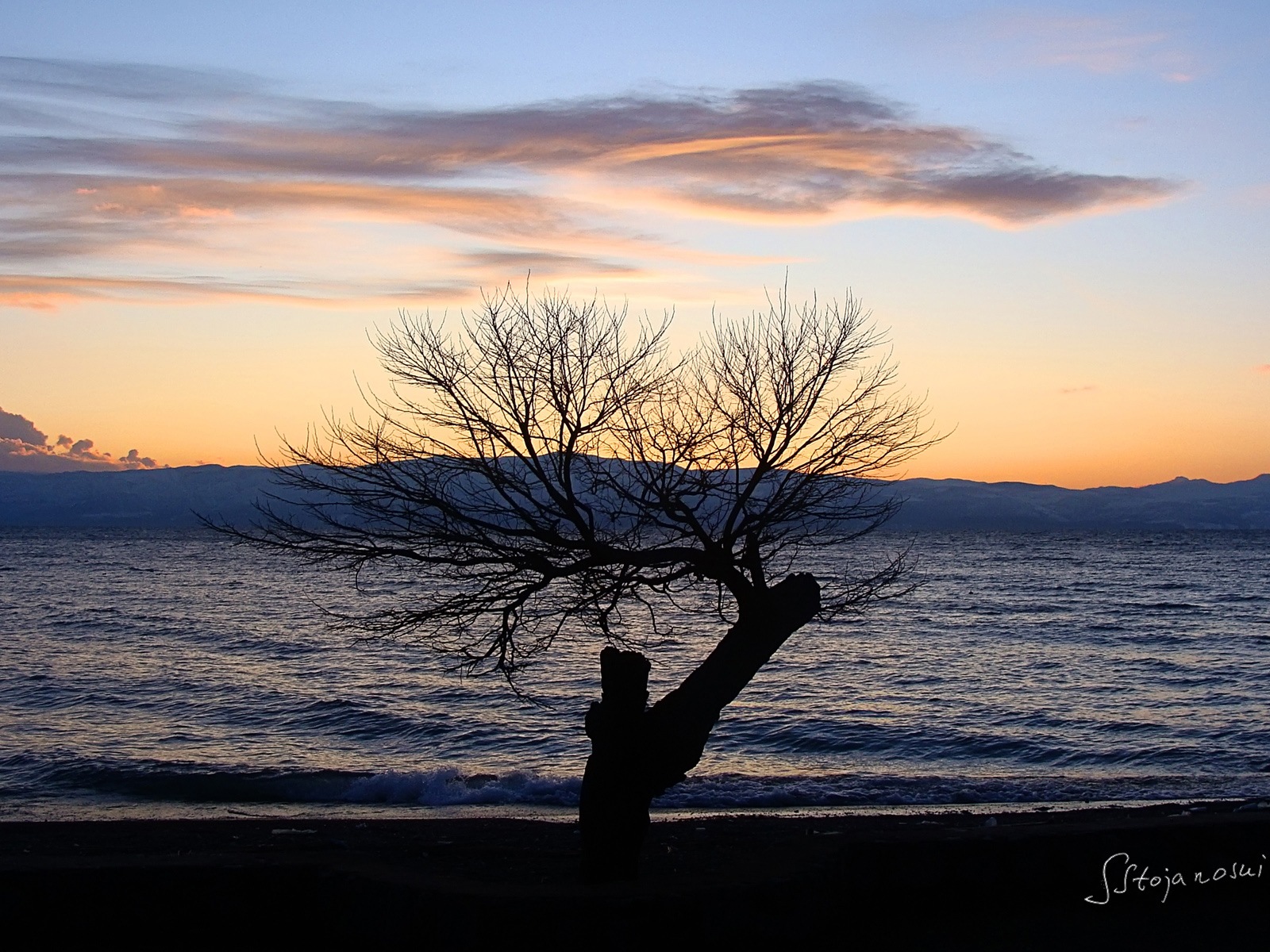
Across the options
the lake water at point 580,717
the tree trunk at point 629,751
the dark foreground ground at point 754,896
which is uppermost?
the tree trunk at point 629,751

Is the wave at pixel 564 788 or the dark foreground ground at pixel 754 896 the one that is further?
the wave at pixel 564 788

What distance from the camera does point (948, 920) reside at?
9.54m

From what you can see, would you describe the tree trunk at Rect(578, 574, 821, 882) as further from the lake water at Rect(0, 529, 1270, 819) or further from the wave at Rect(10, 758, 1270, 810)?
the wave at Rect(10, 758, 1270, 810)

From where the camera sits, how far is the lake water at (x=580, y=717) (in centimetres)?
2028

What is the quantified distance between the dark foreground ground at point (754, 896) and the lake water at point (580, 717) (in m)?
8.74

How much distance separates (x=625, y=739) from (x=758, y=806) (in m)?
10.2

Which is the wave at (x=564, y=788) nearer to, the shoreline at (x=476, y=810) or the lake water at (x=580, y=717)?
the lake water at (x=580, y=717)

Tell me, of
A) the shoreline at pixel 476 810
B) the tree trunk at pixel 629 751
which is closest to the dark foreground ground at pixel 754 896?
the tree trunk at pixel 629 751

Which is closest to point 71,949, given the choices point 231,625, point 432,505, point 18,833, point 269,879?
point 269,879

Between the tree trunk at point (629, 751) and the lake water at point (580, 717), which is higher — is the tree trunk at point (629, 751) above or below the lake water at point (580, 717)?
above

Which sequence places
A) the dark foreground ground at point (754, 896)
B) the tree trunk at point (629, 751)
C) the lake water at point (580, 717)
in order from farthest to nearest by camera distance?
the lake water at point (580, 717), the tree trunk at point (629, 751), the dark foreground ground at point (754, 896)

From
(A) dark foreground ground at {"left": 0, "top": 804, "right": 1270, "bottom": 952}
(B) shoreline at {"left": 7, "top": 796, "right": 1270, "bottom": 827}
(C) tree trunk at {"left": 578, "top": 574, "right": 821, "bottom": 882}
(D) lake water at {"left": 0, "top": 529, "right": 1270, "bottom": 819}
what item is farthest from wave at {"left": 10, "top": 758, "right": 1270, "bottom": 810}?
(C) tree trunk at {"left": 578, "top": 574, "right": 821, "bottom": 882}

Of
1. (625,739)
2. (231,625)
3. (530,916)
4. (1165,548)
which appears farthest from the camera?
(1165,548)

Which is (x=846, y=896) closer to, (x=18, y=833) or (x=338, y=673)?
(x=18, y=833)
